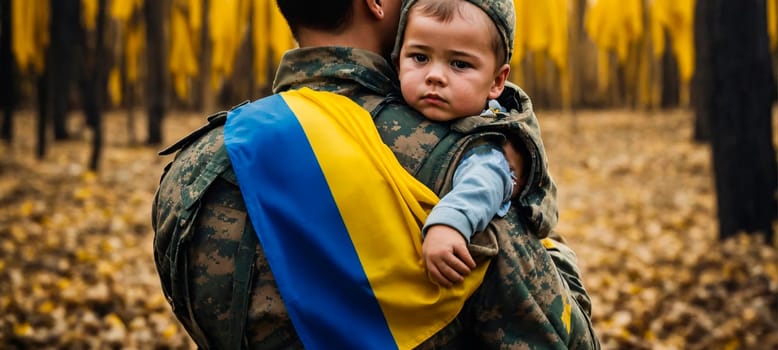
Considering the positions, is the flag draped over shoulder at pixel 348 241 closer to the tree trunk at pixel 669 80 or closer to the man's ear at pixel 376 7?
the man's ear at pixel 376 7

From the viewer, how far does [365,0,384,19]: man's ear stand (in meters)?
1.41

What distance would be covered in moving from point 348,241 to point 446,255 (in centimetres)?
17

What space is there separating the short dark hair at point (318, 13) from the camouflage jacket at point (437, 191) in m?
0.11

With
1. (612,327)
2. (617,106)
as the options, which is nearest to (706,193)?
(612,327)

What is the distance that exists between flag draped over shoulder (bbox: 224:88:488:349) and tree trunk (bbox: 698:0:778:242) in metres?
4.50

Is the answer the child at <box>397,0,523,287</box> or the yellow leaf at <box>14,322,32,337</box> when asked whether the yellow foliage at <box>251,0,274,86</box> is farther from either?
the child at <box>397,0,523,287</box>

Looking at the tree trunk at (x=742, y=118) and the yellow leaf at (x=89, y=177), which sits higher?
the tree trunk at (x=742, y=118)

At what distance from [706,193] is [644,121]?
192 inches

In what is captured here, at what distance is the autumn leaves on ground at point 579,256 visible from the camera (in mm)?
4137

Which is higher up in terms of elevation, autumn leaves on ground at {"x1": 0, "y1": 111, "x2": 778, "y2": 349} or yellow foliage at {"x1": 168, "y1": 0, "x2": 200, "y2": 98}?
yellow foliage at {"x1": 168, "y1": 0, "x2": 200, "y2": 98}

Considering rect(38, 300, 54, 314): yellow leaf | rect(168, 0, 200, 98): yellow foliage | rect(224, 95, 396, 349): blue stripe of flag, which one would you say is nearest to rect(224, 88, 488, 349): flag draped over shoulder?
rect(224, 95, 396, 349): blue stripe of flag

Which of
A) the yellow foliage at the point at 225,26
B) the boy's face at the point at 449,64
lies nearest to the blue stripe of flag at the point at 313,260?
the boy's face at the point at 449,64

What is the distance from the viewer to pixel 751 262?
4906mm

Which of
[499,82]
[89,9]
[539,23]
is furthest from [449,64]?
[89,9]
